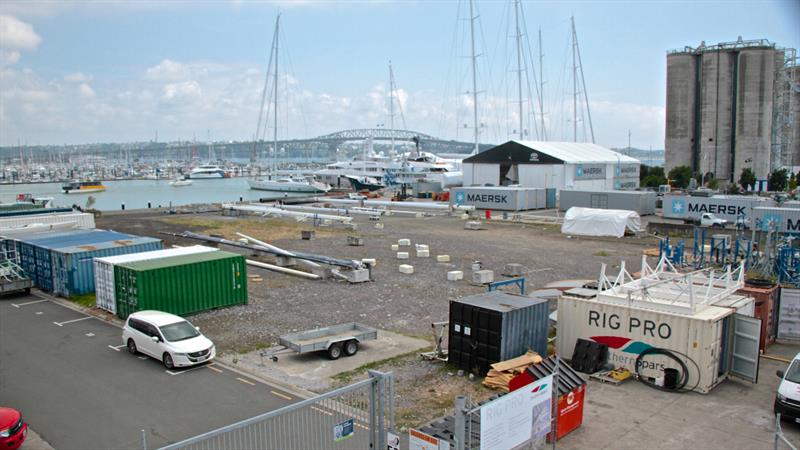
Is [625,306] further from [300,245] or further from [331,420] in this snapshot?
[300,245]

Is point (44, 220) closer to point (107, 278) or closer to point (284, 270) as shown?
point (284, 270)

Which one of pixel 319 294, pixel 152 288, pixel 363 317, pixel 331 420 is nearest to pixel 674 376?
pixel 331 420

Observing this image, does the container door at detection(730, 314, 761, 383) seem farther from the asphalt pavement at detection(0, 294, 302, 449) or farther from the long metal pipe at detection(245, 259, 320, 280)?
the long metal pipe at detection(245, 259, 320, 280)

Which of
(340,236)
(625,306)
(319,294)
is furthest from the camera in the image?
(340,236)

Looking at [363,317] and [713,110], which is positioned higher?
[713,110]

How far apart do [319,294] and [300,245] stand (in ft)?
48.2

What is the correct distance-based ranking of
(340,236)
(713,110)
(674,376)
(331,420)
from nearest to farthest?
(331,420)
(674,376)
(340,236)
(713,110)

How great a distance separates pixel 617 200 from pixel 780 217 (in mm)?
16411

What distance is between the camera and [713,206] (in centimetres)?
4878

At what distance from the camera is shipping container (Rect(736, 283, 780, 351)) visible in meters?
17.2

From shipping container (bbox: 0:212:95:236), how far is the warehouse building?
154 ft

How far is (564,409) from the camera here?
11.7m

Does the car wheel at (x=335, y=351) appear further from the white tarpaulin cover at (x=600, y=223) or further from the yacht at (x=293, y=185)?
the yacht at (x=293, y=185)

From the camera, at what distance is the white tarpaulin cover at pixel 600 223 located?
140 feet
